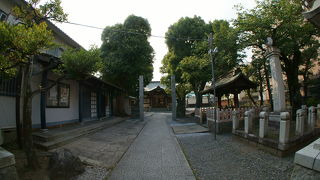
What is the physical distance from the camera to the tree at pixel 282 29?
10.6 m

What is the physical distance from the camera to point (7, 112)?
653cm

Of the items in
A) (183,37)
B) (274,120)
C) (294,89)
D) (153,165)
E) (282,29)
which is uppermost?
(183,37)

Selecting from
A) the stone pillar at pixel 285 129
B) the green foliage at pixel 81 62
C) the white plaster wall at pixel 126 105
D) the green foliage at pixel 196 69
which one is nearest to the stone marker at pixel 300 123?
the stone pillar at pixel 285 129

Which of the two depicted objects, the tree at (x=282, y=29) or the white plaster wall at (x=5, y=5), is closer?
the white plaster wall at (x=5, y=5)

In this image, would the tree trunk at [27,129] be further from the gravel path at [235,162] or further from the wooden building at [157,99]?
the wooden building at [157,99]

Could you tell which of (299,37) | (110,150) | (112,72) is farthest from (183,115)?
(110,150)

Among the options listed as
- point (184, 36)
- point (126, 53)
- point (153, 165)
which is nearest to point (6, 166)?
point (153, 165)

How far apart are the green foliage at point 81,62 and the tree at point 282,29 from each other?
32.4 ft

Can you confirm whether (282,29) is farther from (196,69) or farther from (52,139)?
(52,139)

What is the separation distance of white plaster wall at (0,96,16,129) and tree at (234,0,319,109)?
12.9 meters

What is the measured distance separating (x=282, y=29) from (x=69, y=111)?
13.8 meters

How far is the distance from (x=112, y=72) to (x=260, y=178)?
1707 centimetres

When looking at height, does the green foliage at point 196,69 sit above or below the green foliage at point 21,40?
above

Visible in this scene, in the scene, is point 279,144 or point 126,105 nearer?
point 279,144
